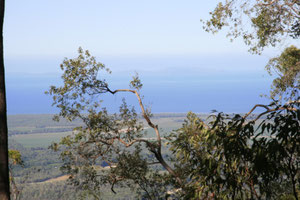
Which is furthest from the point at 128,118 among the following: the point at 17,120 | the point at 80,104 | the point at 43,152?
the point at 17,120

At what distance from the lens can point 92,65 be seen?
8.78m

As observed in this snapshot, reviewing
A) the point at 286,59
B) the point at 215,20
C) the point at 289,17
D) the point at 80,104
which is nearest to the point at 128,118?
the point at 80,104

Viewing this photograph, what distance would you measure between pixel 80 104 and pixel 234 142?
5.22m

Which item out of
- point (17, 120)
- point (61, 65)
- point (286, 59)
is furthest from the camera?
point (17, 120)

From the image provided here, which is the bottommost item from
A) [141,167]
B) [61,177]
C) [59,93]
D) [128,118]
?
[61,177]

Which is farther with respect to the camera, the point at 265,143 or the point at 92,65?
the point at 92,65

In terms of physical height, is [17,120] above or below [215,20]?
below

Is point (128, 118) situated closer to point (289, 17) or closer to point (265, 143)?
point (289, 17)

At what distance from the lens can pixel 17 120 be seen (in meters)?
121

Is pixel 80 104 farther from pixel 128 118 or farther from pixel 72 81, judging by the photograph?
pixel 128 118

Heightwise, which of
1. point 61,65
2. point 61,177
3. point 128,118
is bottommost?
point 61,177

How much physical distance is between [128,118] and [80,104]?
1.17m

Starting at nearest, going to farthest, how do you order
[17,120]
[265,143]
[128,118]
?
[265,143] → [128,118] → [17,120]

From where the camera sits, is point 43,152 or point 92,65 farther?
point 43,152
